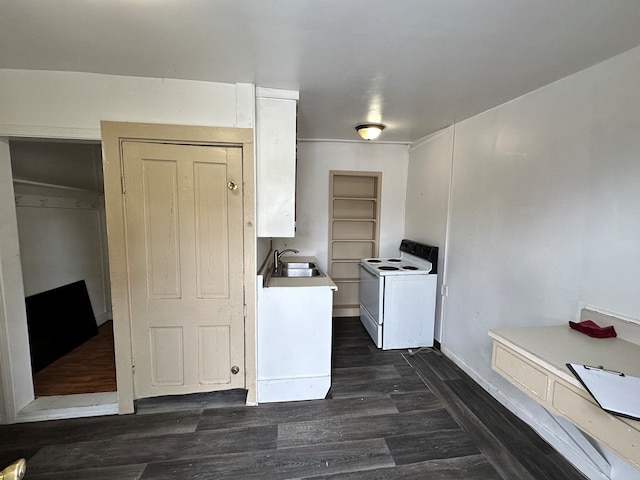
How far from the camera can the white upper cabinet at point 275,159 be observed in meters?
2.08

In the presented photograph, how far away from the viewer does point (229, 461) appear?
167cm

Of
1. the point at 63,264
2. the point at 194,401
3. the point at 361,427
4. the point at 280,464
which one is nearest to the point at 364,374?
the point at 361,427

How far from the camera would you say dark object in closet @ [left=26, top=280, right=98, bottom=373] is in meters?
2.55

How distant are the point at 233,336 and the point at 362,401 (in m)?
1.17

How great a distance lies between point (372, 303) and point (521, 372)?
77.4 inches

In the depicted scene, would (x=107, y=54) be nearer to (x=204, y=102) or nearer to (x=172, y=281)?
(x=204, y=102)

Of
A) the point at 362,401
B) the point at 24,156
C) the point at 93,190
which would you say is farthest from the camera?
the point at 93,190

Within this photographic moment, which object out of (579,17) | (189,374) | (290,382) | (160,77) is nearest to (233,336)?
(189,374)

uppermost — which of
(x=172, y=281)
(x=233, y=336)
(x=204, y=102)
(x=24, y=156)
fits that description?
(x=204, y=102)

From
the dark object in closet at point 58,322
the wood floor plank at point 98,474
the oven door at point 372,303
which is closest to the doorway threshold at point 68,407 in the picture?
the wood floor plank at point 98,474

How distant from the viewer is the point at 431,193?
129 inches

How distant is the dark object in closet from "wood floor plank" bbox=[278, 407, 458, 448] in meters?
2.38

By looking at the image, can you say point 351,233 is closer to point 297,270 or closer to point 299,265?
point 299,265

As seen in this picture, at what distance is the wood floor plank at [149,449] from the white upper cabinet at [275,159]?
1.42 metres
